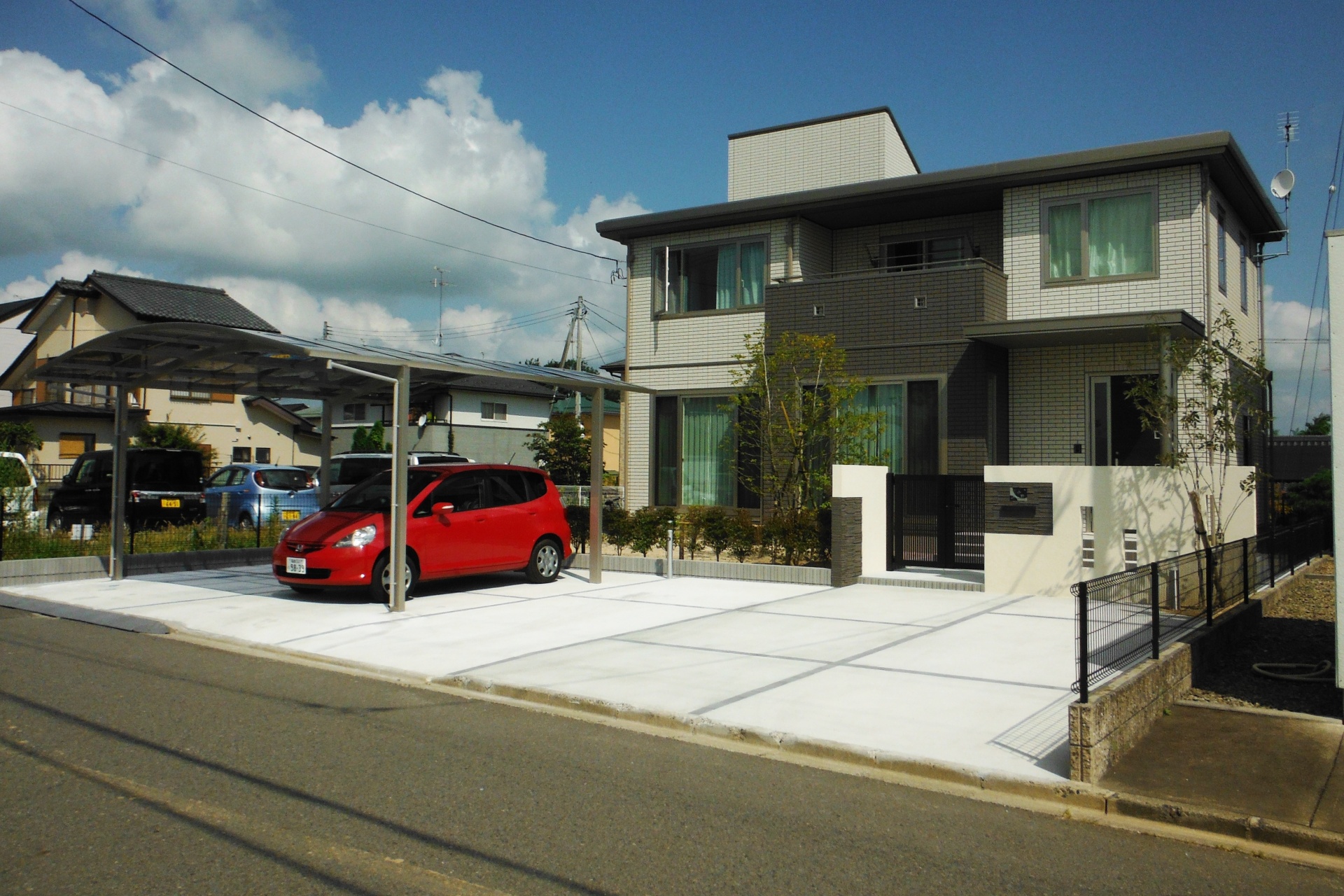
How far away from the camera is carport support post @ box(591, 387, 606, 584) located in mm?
14797

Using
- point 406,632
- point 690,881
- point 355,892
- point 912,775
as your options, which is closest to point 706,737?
point 912,775

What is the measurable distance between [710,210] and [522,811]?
16.8 meters

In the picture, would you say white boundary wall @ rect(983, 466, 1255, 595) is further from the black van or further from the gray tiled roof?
the gray tiled roof

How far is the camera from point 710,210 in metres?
Result: 20.6

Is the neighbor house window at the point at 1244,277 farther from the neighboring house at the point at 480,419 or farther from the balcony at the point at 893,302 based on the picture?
the neighboring house at the point at 480,419

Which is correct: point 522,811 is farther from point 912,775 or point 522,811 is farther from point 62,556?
point 62,556

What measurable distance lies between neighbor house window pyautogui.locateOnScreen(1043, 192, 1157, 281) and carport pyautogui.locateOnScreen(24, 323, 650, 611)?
7.86 meters

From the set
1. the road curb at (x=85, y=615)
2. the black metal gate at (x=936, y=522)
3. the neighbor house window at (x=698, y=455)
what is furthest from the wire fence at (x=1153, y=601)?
the neighbor house window at (x=698, y=455)

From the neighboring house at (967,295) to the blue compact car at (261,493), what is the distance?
7044 mm

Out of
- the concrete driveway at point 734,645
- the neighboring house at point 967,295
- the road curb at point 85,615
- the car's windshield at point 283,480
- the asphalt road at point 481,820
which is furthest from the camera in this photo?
the car's windshield at point 283,480

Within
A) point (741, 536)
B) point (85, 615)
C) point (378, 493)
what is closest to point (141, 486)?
point (85, 615)

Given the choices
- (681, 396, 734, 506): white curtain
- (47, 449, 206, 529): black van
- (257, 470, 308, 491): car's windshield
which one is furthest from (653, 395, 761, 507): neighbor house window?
(47, 449, 206, 529): black van

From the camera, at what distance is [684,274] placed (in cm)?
2169

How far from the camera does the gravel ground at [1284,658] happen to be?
7.41 meters
